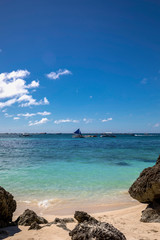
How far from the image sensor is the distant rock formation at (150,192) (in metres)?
5.58

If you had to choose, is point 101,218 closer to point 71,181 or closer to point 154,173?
point 154,173

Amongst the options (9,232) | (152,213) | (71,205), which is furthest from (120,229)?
(71,205)

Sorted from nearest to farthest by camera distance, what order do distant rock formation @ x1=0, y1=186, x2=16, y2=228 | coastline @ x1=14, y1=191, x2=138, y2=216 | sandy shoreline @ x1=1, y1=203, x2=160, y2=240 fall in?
sandy shoreline @ x1=1, y1=203, x2=160, y2=240
distant rock formation @ x1=0, y1=186, x2=16, y2=228
coastline @ x1=14, y1=191, x2=138, y2=216

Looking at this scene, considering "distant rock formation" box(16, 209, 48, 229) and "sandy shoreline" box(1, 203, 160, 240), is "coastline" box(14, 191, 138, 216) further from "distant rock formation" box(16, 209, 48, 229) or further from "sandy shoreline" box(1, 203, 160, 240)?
"sandy shoreline" box(1, 203, 160, 240)

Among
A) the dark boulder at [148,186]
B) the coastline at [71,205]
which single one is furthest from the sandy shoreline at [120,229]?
the coastline at [71,205]

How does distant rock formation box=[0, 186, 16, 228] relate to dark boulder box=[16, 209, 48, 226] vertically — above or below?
above

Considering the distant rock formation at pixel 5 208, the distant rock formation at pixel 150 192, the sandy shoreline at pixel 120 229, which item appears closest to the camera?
the sandy shoreline at pixel 120 229

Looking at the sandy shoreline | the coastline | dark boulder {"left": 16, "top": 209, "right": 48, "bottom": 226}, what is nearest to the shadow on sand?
the sandy shoreline

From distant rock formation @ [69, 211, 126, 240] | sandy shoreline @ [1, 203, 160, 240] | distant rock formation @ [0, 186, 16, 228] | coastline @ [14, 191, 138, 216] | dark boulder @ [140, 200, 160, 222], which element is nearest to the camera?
distant rock formation @ [69, 211, 126, 240]

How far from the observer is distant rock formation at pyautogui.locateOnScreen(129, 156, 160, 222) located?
18.3 feet

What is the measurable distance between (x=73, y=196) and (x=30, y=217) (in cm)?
461

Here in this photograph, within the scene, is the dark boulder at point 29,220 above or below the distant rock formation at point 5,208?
below

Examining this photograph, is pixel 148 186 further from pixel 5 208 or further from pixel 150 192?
pixel 5 208

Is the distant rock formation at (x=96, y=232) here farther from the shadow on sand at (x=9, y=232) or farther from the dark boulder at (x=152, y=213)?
the dark boulder at (x=152, y=213)
